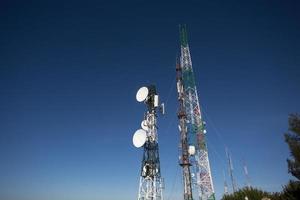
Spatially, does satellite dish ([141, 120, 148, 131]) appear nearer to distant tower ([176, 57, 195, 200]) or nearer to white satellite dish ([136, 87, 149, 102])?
white satellite dish ([136, 87, 149, 102])

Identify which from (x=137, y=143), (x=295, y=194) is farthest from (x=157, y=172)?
(x=295, y=194)

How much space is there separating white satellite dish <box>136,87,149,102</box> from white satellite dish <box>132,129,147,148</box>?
5625mm

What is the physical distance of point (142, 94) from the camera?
4469 cm

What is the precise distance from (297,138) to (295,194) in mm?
6440

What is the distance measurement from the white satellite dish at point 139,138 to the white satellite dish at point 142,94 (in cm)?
563

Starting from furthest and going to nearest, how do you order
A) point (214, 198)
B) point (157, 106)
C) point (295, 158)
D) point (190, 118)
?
point (190, 118) → point (214, 198) → point (157, 106) → point (295, 158)

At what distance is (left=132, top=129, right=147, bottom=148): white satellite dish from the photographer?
40.7 metres

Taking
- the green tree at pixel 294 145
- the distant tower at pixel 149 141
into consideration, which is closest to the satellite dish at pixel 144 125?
the distant tower at pixel 149 141

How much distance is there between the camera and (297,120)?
31.0 m

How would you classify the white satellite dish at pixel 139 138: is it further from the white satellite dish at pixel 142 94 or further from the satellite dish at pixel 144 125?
the white satellite dish at pixel 142 94

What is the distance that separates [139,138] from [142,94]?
304 inches

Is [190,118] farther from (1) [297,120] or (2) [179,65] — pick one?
(1) [297,120]

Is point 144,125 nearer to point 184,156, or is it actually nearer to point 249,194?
point 184,156

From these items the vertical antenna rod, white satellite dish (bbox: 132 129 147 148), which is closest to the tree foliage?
the vertical antenna rod
